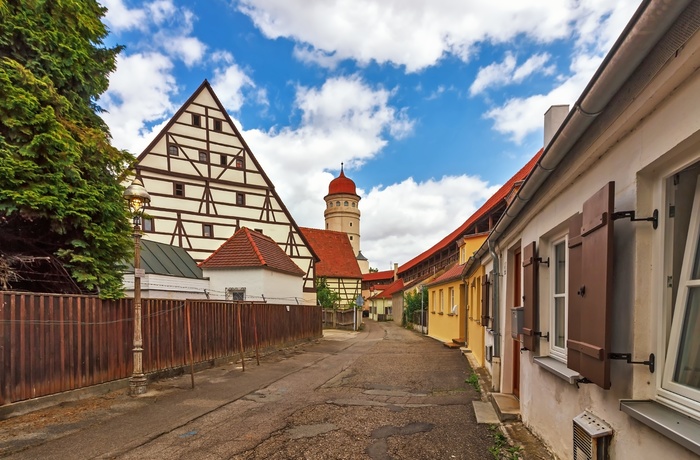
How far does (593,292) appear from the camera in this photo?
2.66 metres

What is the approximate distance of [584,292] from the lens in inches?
112

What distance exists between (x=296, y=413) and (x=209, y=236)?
17439 millimetres

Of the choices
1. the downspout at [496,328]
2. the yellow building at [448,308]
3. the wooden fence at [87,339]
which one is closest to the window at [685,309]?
the downspout at [496,328]

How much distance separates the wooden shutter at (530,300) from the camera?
4355 millimetres

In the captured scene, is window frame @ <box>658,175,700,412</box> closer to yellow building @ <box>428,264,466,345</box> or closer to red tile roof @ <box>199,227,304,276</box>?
yellow building @ <box>428,264,466,345</box>

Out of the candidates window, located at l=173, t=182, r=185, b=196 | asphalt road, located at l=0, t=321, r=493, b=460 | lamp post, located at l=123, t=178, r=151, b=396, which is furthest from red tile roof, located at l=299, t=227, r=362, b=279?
lamp post, located at l=123, t=178, r=151, b=396

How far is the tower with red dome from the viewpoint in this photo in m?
58.2

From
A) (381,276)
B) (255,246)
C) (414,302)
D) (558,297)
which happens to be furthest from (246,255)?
(381,276)

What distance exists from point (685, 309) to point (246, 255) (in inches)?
688

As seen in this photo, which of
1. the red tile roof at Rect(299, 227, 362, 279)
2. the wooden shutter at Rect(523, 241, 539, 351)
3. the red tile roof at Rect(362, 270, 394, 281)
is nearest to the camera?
the wooden shutter at Rect(523, 241, 539, 351)

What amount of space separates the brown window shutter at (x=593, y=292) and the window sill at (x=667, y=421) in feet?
0.55

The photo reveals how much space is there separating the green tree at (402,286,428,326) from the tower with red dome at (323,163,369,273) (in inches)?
1083

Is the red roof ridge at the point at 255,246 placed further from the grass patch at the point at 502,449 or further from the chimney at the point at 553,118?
the grass patch at the point at 502,449

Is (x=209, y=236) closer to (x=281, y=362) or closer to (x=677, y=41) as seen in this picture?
(x=281, y=362)
